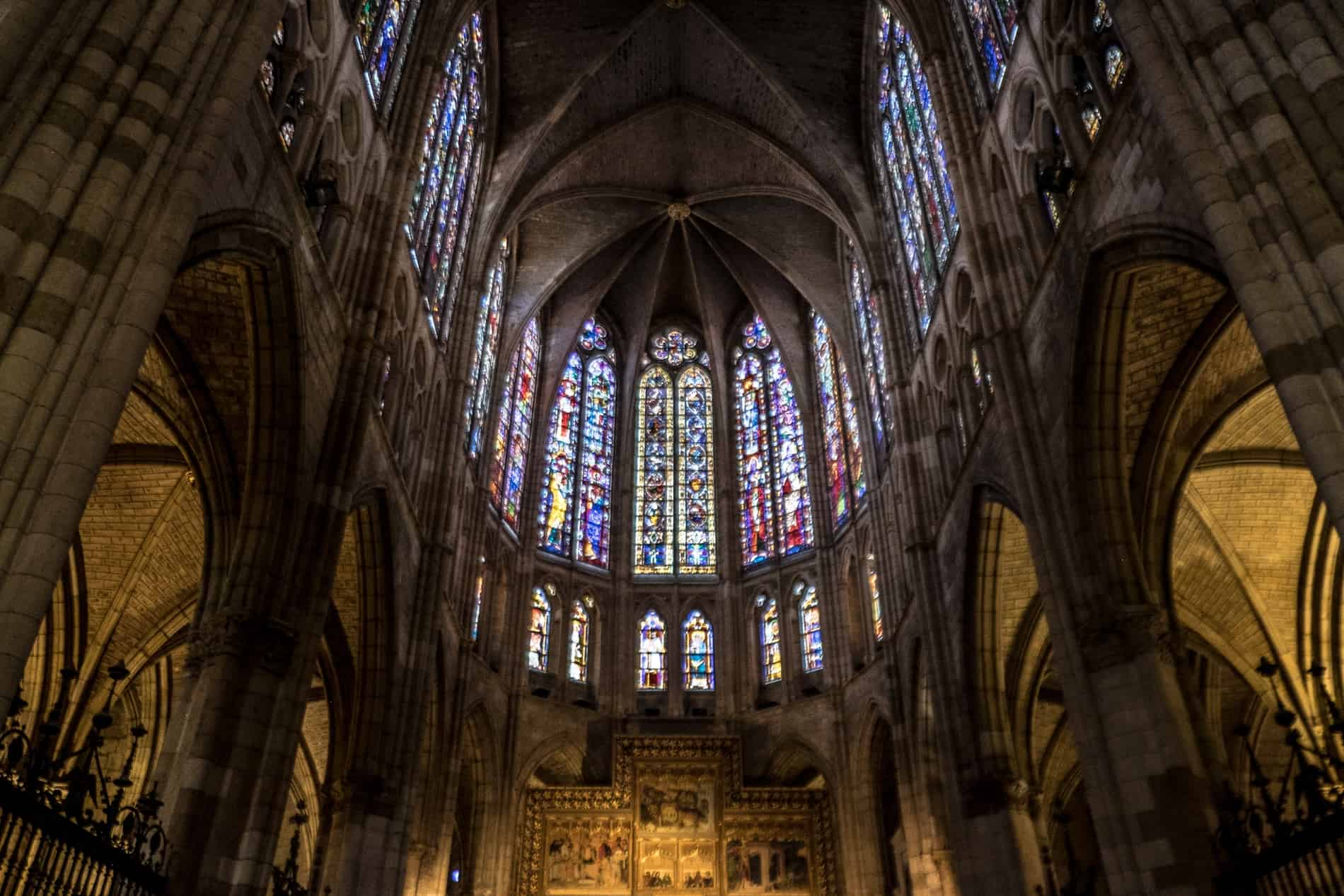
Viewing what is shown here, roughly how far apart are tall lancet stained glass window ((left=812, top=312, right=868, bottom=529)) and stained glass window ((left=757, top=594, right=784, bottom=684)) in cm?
277

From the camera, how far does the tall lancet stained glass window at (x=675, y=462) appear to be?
30062 millimetres

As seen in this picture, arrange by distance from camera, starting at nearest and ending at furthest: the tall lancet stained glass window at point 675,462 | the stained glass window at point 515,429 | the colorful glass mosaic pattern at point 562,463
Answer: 1. the stained glass window at point 515,429
2. the colorful glass mosaic pattern at point 562,463
3. the tall lancet stained glass window at point 675,462

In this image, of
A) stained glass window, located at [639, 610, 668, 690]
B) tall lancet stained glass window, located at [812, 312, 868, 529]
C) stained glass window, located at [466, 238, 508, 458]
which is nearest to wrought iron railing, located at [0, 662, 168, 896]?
stained glass window, located at [466, 238, 508, 458]

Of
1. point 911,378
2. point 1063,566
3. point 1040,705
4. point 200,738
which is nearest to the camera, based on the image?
point 200,738

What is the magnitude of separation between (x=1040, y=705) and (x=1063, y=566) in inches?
449

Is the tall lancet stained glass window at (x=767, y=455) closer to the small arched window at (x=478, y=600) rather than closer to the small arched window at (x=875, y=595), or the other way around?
the small arched window at (x=875, y=595)

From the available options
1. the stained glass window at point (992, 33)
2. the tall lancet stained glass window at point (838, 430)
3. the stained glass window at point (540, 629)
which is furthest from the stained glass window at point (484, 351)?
the stained glass window at point (992, 33)

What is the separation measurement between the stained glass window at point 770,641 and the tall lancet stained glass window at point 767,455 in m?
1.24

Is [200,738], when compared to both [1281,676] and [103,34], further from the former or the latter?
[1281,676]

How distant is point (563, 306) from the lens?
32156mm

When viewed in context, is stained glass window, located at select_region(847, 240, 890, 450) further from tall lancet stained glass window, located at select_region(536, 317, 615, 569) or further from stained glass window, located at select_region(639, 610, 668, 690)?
tall lancet stained glass window, located at select_region(536, 317, 615, 569)

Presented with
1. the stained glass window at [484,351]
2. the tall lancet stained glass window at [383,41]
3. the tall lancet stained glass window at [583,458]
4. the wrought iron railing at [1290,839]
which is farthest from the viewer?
the tall lancet stained glass window at [583,458]

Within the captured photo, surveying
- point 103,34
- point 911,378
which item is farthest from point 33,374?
point 911,378

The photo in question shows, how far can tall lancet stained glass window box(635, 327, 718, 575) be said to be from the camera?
30062 mm
